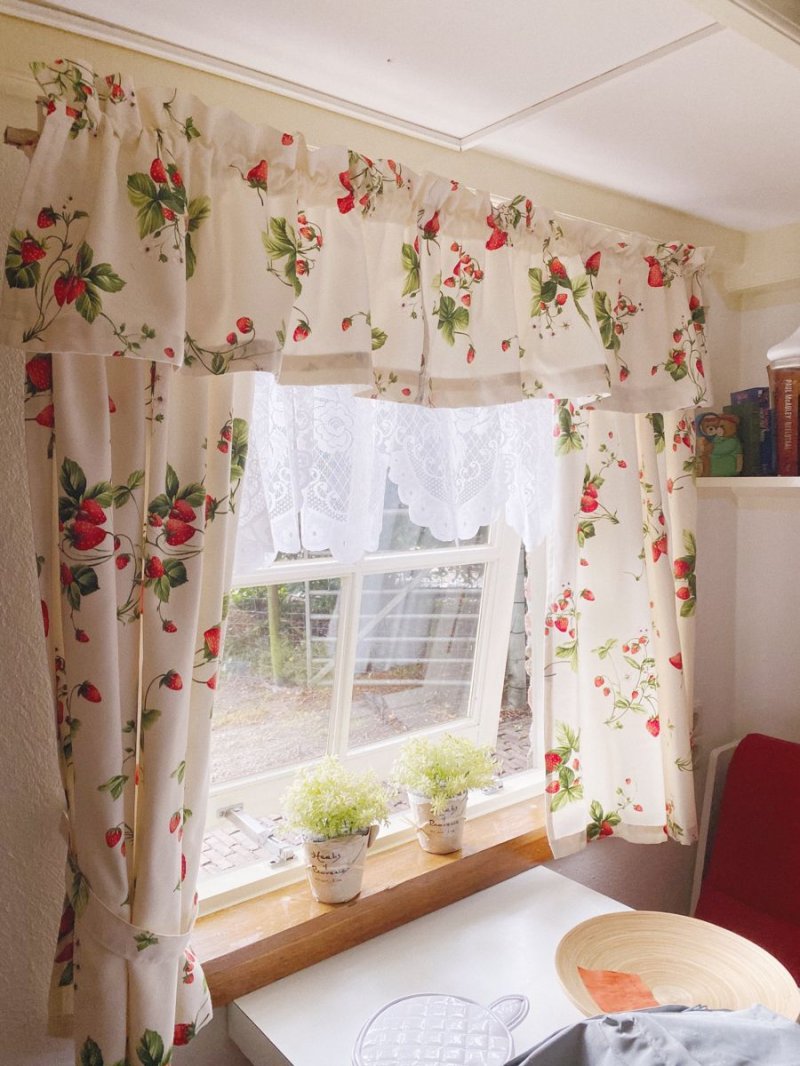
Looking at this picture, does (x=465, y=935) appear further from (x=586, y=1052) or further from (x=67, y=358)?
(x=67, y=358)

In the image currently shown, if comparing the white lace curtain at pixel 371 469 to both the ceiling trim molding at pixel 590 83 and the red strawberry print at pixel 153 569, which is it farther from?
the ceiling trim molding at pixel 590 83

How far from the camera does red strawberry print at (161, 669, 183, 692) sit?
1.16 metres

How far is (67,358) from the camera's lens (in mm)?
1060

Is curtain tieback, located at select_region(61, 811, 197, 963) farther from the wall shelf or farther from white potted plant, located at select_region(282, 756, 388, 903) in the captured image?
the wall shelf

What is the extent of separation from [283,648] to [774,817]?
1.31 metres

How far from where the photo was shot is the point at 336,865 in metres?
1.52

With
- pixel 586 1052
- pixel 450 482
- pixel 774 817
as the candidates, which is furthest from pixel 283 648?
pixel 774 817

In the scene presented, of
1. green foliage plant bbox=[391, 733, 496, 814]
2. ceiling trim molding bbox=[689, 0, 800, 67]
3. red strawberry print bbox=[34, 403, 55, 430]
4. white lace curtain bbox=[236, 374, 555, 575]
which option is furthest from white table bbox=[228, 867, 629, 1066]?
ceiling trim molding bbox=[689, 0, 800, 67]

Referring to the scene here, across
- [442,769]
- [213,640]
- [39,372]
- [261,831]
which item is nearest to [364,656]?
[442,769]

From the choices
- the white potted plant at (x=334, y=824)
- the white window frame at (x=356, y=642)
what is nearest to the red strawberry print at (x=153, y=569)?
the white window frame at (x=356, y=642)

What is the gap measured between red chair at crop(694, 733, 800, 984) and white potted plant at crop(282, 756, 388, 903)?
→ 104 cm

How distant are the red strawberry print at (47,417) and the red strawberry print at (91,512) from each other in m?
0.11

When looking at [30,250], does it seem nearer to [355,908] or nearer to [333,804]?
[333,804]

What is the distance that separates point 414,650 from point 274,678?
390 millimetres
